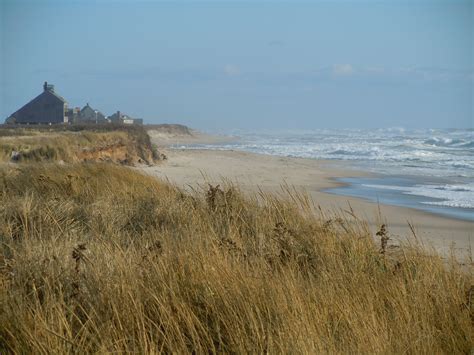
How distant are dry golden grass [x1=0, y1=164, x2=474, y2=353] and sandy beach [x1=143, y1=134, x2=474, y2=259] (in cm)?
96

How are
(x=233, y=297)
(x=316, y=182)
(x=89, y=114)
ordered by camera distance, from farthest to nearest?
(x=89, y=114)
(x=316, y=182)
(x=233, y=297)

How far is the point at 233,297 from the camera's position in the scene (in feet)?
13.5

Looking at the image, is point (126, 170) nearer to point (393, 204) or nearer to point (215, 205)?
point (215, 205)

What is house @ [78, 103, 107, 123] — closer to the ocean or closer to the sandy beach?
the sandy beach

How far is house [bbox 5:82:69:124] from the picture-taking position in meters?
42.2

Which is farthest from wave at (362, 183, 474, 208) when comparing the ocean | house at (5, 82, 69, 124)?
house at (5, 82, 69, 124)

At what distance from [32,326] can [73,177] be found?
678 cm

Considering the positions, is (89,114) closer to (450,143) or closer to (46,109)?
(46,109)

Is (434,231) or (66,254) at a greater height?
(66,254)

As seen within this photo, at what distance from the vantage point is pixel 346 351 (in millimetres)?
3717

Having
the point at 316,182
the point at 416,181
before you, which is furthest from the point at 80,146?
the point at 416,181

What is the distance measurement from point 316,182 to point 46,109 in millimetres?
25411

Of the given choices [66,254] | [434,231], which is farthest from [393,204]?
[66,254]

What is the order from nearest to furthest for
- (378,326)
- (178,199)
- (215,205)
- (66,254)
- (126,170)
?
(378,326) → (66,254) → (215,205) → (178,199) → (126,170)
